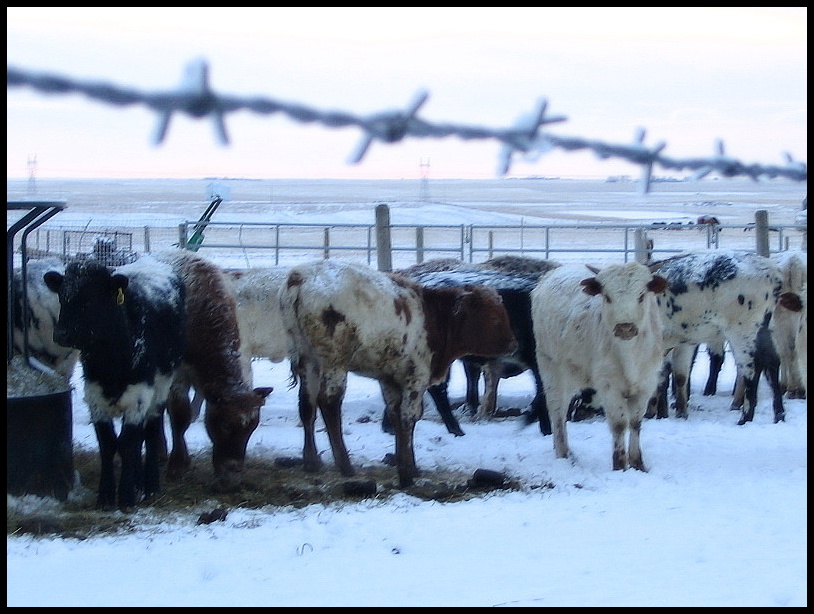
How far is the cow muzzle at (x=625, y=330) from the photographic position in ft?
24.0

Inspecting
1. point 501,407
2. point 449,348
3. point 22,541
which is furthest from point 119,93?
point 501,407

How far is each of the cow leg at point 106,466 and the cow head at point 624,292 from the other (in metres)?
3.65

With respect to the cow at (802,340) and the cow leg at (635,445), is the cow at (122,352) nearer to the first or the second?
the cow leg at (635,445)

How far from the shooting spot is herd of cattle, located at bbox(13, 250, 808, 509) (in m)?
6.41

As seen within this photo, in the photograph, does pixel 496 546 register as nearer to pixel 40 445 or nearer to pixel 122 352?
pixel 122 352

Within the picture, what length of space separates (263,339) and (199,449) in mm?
2045

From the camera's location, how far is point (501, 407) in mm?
10781

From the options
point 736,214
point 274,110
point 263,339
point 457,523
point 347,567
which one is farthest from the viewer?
point 736,214

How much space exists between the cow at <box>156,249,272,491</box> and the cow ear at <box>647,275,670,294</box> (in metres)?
3.04

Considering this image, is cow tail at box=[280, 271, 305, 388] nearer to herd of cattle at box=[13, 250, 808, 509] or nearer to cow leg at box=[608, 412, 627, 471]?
Answer: herd of cattle at box=[13, 250, 808, 509]

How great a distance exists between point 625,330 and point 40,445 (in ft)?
13.9

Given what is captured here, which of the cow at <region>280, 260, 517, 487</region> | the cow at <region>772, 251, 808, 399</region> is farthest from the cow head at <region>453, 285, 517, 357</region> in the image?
the cow at <region>772, 251, 808, 399</region>

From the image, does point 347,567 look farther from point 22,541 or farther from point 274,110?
point 274,110

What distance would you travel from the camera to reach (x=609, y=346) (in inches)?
303
